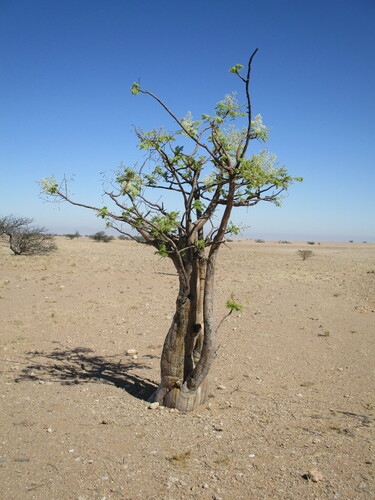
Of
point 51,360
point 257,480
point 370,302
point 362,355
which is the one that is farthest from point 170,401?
point 370,302

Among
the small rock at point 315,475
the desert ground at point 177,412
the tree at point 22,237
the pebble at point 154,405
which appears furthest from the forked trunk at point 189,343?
the tree at point 22,237

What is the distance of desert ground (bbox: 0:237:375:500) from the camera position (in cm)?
359

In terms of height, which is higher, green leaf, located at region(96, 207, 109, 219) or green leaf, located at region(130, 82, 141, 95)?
green leaf, located at region(130, 82, 141, 95)

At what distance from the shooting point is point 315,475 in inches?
141

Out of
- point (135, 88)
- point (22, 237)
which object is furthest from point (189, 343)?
point (22, 237)

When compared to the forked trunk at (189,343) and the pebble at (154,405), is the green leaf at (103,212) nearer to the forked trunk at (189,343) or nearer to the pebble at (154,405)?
the forked trunk at (189,343)

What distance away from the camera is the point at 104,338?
29.2ft

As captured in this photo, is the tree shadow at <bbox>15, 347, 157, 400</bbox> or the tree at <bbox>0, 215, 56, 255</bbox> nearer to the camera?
the tree shadow at <bbox>15, 347, 157, 400</bbox>

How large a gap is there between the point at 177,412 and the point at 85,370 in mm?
2367

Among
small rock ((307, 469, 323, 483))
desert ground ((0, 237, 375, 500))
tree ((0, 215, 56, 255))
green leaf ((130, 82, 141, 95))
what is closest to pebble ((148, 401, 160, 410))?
desert ground ((0, 237, 375, 500))

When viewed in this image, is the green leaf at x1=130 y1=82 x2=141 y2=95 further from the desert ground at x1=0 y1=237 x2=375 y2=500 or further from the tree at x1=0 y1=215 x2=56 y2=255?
the tree at x1=0 y1=215 x2=56 y2=255

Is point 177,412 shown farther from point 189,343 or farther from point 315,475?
point 315,475

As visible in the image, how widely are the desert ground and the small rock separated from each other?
15 mm

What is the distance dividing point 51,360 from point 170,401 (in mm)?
3008
